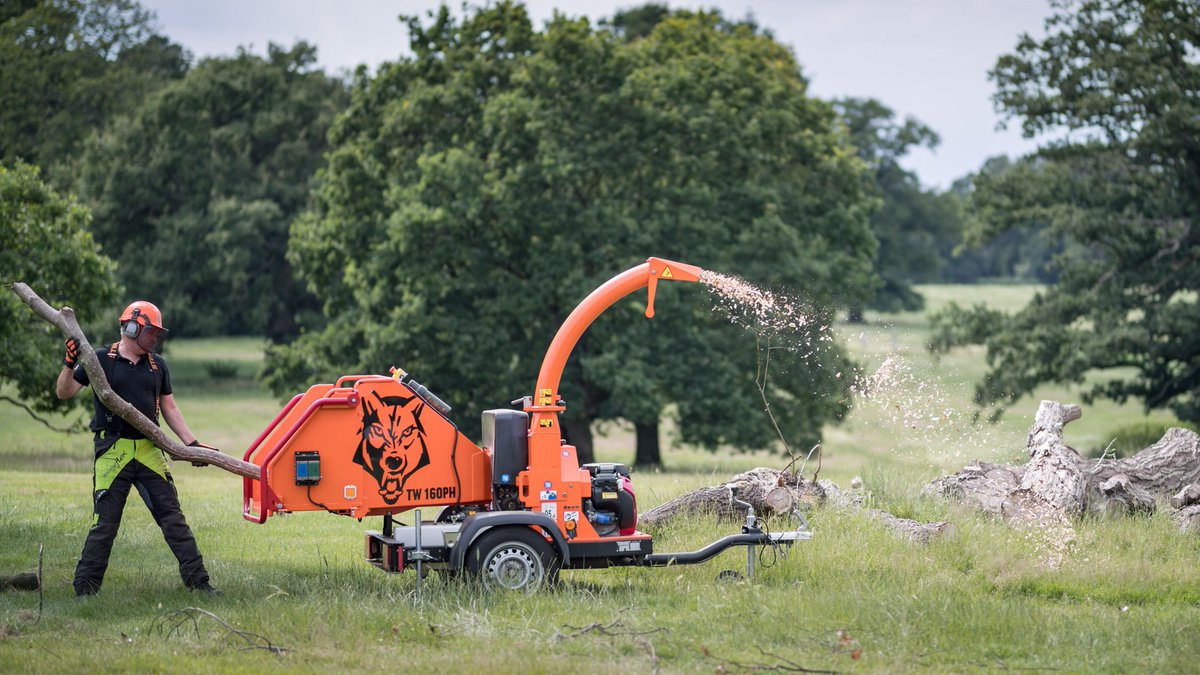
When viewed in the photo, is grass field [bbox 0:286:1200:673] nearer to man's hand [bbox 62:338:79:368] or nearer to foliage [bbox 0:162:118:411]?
man's hand [bbox 62:338:79:368]

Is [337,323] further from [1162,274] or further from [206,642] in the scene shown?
[206,642]

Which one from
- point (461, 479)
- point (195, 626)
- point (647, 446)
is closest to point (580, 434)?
point (647, 446)

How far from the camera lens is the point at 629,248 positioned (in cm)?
2862

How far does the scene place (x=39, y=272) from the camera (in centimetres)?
2505

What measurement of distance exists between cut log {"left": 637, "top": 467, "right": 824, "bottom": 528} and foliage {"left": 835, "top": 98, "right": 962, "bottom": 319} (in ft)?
202

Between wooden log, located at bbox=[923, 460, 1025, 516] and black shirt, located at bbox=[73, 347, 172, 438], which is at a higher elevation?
black shirt, located at bbox=[73, 347, 172, 438]

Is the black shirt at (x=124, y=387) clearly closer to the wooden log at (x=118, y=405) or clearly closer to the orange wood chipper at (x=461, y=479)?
the wooden log at (x=118, y=405)

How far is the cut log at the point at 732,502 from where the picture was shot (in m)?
12.6

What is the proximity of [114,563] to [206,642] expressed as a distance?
12.2ft

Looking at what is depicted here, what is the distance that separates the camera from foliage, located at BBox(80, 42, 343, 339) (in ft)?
148

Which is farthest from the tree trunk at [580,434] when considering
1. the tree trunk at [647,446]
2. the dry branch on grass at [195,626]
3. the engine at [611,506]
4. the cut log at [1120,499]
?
the dry branch on grass at [195,626]

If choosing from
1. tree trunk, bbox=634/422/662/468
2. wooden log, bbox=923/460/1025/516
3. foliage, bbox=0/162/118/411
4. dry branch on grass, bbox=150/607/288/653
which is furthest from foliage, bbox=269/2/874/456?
dry branch on grass, bbox=150/607/288/653

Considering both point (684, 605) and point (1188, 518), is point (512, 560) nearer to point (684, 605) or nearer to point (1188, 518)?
point (684, 605)

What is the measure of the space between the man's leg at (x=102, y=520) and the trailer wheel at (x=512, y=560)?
2.74m
